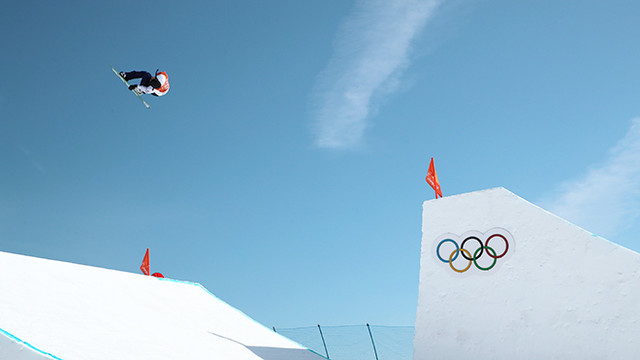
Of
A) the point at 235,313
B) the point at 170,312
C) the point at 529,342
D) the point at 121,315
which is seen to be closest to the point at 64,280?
the point at 121,315

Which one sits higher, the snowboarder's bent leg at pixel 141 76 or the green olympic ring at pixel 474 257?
the snowboarder's bent leg at pixel 141 76

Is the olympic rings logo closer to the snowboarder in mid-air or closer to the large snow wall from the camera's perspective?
the large snow wall

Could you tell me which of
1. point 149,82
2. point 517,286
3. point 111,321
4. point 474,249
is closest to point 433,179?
point 474,249

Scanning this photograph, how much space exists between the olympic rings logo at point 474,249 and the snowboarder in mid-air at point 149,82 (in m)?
6.69

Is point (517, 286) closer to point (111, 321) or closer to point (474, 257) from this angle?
point (474, 257)

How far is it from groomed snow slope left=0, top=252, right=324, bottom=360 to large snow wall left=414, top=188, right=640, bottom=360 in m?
3.06

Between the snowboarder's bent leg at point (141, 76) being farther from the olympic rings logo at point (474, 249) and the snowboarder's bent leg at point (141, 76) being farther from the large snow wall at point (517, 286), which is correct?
the olympic rings logo at point (474, 249)

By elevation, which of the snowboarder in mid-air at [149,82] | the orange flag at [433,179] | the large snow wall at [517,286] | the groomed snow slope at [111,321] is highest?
the snowboarder in mid-air at [149,82]

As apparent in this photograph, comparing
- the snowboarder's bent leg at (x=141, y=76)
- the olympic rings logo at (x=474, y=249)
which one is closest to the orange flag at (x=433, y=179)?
the olympic rings logo at (x=474, y=249)

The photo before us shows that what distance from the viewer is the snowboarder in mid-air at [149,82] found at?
34.5ft

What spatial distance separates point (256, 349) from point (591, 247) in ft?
19.2

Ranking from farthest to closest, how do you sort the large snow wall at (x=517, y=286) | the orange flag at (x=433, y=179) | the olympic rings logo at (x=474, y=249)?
the orange flag at (x=433, y=179)
the olympic rings logo at (x=474, y=249)
the large snow wall at (x=517, y=286)

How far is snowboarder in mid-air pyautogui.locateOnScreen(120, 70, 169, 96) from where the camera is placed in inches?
414

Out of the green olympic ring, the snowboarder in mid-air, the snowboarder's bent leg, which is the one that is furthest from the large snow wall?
the snowboarder's bent leg
